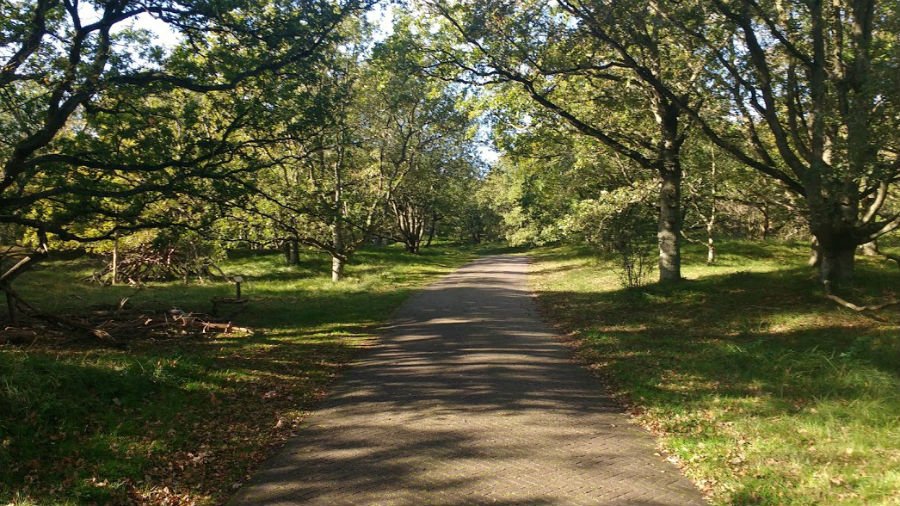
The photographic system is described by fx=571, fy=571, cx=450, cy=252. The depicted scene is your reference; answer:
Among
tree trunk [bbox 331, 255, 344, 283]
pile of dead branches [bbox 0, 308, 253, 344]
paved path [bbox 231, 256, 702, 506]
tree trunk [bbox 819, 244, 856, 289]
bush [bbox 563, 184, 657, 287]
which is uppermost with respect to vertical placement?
bush [bbox 563, 184, 657, 287]

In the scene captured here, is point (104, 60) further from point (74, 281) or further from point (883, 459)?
point (74, 281)

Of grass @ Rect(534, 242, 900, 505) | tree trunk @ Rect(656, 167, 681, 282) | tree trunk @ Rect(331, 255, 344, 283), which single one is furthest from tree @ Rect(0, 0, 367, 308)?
tree trunk @ Rect(331, 255, 344, 283)

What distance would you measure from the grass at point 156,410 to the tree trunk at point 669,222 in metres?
8.21

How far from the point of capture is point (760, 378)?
7629 mm

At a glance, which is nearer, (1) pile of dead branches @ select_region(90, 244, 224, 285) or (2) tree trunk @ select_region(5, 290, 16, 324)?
(2) tree trunk @ select_region(5, 290, 16, 324)

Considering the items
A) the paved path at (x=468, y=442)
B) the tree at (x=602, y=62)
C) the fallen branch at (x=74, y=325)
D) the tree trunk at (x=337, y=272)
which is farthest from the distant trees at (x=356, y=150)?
the paved path at (x=468, y=442)

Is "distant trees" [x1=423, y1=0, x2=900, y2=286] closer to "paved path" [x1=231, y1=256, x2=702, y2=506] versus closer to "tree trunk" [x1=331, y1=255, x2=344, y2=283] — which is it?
"paved path" [x1=231, y1=256, x2=702, y2=506]

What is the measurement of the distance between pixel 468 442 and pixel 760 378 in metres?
4.49

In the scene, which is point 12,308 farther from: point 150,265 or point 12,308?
point 150,265

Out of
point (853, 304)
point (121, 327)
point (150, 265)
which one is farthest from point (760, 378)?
point (150, 265)

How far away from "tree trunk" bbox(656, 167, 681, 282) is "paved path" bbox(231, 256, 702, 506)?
286 inches

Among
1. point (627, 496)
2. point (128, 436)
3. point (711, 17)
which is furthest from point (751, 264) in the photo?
point (128, 436)

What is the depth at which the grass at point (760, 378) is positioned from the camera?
475 cm

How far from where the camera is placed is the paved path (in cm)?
453
